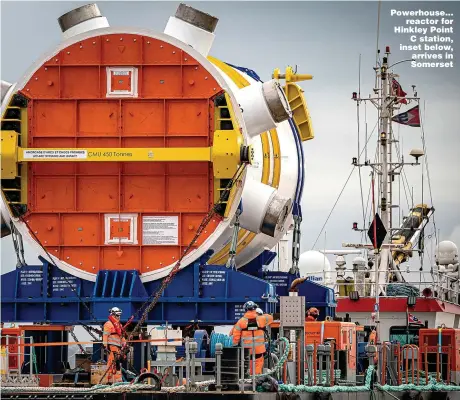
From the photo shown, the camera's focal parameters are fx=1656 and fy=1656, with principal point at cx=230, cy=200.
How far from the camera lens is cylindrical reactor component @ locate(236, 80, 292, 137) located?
3188cm

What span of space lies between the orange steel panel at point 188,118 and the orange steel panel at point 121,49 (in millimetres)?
1123

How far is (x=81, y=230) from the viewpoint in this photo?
3102 centimetres

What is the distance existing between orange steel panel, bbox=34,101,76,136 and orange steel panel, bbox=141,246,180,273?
8.81ft

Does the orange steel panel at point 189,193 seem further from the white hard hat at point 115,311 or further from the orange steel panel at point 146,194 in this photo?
the white hard hat at point 115,311

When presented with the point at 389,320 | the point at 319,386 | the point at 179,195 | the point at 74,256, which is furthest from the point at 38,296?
the point at 389,320

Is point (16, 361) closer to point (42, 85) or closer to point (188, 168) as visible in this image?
point (188, 168)

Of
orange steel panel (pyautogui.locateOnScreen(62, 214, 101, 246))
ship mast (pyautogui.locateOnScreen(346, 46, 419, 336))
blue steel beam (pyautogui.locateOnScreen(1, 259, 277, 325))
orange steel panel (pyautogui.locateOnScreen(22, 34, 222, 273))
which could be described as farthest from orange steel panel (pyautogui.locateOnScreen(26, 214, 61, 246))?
ship mast (pyautogui.locateOnScreen(346, 46, 419, 336))

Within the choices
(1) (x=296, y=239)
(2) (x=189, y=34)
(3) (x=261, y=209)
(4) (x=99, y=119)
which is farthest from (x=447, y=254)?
(4) (x=99, y=119)

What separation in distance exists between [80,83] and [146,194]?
98.1 inches

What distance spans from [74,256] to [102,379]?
12.7ft

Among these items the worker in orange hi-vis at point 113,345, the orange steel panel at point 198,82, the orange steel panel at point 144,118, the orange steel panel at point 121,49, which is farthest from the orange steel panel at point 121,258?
the orange steel panel at point 121,49

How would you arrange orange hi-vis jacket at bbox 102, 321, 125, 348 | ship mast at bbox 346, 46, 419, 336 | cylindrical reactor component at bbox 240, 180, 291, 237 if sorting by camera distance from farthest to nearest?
ship mast at bbox 346, 46, 419, 336 → cylindrical reactor component at bbox 240, 180, 291, 237 → orange hi-vis jacket at bbox 102, 321, 125, 348

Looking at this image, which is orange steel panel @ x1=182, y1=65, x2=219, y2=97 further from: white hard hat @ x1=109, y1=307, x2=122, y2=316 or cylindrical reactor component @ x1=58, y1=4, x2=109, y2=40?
white hard hat @ x1=109, y1=307, x2=122, y2=316

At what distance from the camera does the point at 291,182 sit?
115ft
